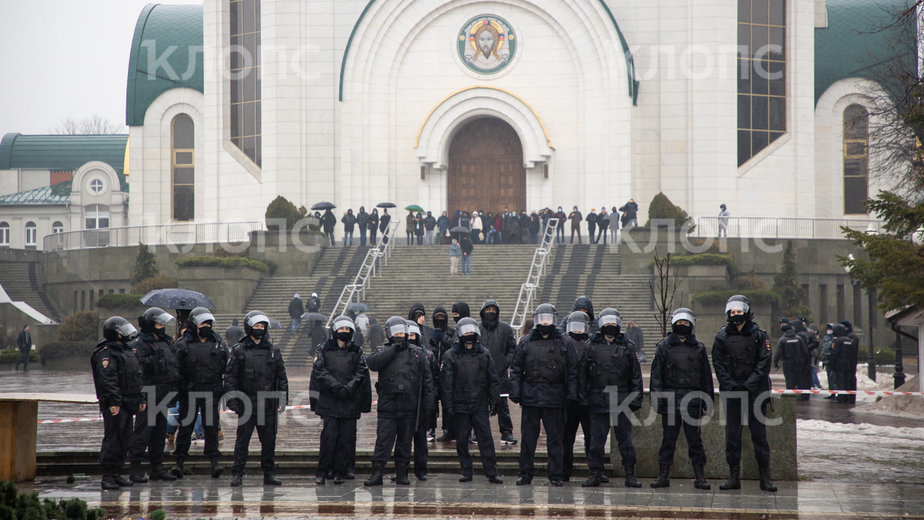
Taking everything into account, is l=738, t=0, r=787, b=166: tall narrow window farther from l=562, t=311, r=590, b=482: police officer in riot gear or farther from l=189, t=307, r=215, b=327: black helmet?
l=189, t=307, r=215, b=327: black helmet

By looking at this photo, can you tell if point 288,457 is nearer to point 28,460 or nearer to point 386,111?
point 28,460

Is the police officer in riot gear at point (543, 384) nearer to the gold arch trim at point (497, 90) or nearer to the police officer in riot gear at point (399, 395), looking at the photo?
the police officer in riot gear at point (399, 395)

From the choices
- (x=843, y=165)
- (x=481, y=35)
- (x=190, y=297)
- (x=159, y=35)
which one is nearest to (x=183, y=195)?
(x=159, y=35)

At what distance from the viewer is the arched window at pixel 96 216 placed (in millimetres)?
62812

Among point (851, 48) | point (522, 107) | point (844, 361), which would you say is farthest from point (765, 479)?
point (851, 48)

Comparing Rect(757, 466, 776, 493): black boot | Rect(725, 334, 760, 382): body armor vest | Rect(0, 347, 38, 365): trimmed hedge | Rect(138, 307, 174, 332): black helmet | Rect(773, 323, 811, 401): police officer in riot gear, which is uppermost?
Rect(138, 307, 174, 332): black helmet

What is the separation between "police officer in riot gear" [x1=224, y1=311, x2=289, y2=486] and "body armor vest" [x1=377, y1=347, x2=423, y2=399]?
1.05 m

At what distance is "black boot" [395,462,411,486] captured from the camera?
11.8 meters

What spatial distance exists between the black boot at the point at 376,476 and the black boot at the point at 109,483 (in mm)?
2534

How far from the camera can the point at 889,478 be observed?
12078 mm

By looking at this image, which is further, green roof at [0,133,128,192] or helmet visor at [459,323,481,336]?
green roof at [0,133,128,192]

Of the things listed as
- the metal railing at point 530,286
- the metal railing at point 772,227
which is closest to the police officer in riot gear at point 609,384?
the metal railing at point 530,286

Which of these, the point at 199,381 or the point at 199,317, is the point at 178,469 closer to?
the point at 199,381

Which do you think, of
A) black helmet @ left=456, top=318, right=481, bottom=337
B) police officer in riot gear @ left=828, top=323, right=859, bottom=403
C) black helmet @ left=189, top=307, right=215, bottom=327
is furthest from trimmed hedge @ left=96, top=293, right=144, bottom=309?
black helmet @ left=456, top=318, right=481, bottom=337
